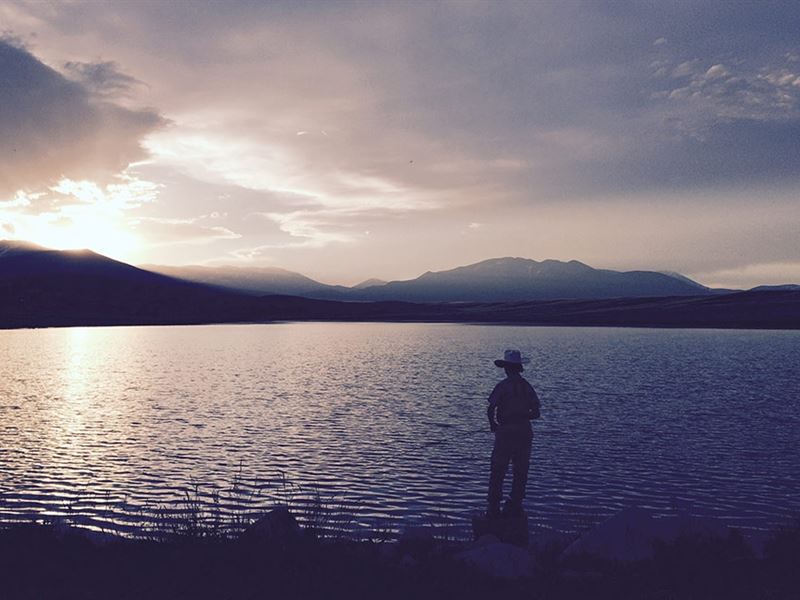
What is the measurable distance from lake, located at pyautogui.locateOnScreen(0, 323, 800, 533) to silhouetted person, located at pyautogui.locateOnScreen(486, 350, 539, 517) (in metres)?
2.46

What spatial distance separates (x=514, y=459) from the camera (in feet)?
47.5

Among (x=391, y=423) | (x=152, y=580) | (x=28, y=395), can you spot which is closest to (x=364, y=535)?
(x=152, y=580)

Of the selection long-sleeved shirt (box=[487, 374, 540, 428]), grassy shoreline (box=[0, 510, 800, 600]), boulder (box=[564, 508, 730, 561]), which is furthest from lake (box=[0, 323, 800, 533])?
boulder (box=[564, 508, 730, 561])

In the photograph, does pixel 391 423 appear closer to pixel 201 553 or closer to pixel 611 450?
pixel 611 450

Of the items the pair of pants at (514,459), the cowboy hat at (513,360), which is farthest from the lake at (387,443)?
the cowboy hat at (513,360)

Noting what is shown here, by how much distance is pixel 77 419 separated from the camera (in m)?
32.0

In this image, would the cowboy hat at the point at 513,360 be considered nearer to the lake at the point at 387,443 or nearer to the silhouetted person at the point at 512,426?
the silhouetted person at the point at 512,426

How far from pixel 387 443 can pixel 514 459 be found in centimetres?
1155

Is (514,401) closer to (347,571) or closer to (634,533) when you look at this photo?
(634,533)

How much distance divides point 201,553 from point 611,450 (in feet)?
56.2

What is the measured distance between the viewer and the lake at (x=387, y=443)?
17844 millimetres

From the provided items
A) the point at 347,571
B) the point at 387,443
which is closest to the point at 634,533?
the point at 347,571

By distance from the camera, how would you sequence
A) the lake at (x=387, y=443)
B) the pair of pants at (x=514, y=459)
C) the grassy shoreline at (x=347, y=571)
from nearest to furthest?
the grassy shoreline at (x=347, y=571) → the pair of pants at (x=514, y=459) → the lake at (x=387, y=443)

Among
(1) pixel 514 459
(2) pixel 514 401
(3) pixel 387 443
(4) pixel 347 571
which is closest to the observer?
(4) pixel 347 571
